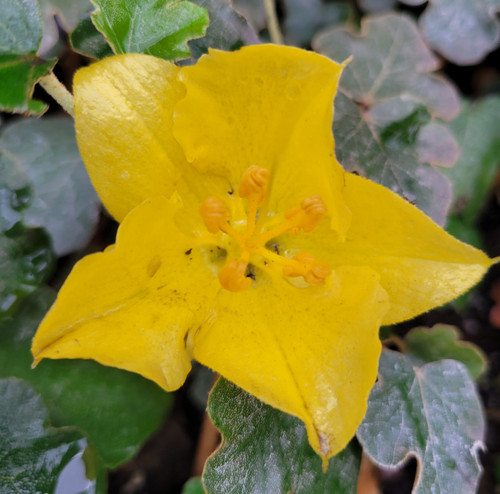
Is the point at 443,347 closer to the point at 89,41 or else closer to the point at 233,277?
the point at 233,277

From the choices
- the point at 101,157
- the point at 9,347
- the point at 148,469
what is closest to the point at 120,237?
the point at 101,157

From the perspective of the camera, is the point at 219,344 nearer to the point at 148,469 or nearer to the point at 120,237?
the point at 120,237

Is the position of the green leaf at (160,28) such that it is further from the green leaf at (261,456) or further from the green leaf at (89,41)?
the green leaf at (261,456)

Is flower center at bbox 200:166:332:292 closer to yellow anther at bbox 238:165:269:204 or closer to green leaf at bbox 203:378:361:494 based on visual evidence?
yellow anther at bbox 238:165:269:204

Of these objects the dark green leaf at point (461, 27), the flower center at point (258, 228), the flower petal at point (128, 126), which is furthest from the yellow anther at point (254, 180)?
the dark green leaf at point (461, 27)

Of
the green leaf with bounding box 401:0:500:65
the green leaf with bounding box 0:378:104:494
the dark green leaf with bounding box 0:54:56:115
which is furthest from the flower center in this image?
the green leaf with bounding box 401:0:500:65

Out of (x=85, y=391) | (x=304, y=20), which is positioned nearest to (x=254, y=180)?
(x=85, y=391)
